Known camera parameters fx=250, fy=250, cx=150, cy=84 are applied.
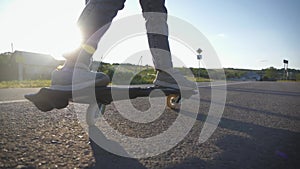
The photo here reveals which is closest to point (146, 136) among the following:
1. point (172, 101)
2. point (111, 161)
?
point (111, 161)

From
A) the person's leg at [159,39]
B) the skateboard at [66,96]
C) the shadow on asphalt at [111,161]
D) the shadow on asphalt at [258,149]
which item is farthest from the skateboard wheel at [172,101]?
the shadow on asphalt at [111,161]

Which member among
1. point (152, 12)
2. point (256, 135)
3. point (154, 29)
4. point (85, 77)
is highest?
point (152, 12)

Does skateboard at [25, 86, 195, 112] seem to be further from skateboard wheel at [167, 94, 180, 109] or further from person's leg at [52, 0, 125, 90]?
skateboard wheel at [167, 94, 180, 109]

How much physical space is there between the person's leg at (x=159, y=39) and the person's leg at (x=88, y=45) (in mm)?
488

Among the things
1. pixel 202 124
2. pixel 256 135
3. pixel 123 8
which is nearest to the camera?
pixel 256 135

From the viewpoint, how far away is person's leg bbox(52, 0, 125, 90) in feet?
4.80

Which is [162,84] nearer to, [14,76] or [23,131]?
[23,131]

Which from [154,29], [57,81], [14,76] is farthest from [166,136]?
[14,76]

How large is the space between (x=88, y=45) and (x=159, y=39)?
2.40ft

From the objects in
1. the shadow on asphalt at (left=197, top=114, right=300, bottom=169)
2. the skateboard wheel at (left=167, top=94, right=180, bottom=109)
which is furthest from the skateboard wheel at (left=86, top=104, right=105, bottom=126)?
the skateboard wheel at (left=167, top=94, right=180, bottom=109)

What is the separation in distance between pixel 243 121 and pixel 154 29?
3.54 ft

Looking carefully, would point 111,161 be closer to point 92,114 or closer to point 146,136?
point 146,136

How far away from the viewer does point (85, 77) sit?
1.46 m

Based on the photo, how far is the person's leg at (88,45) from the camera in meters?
1.46
